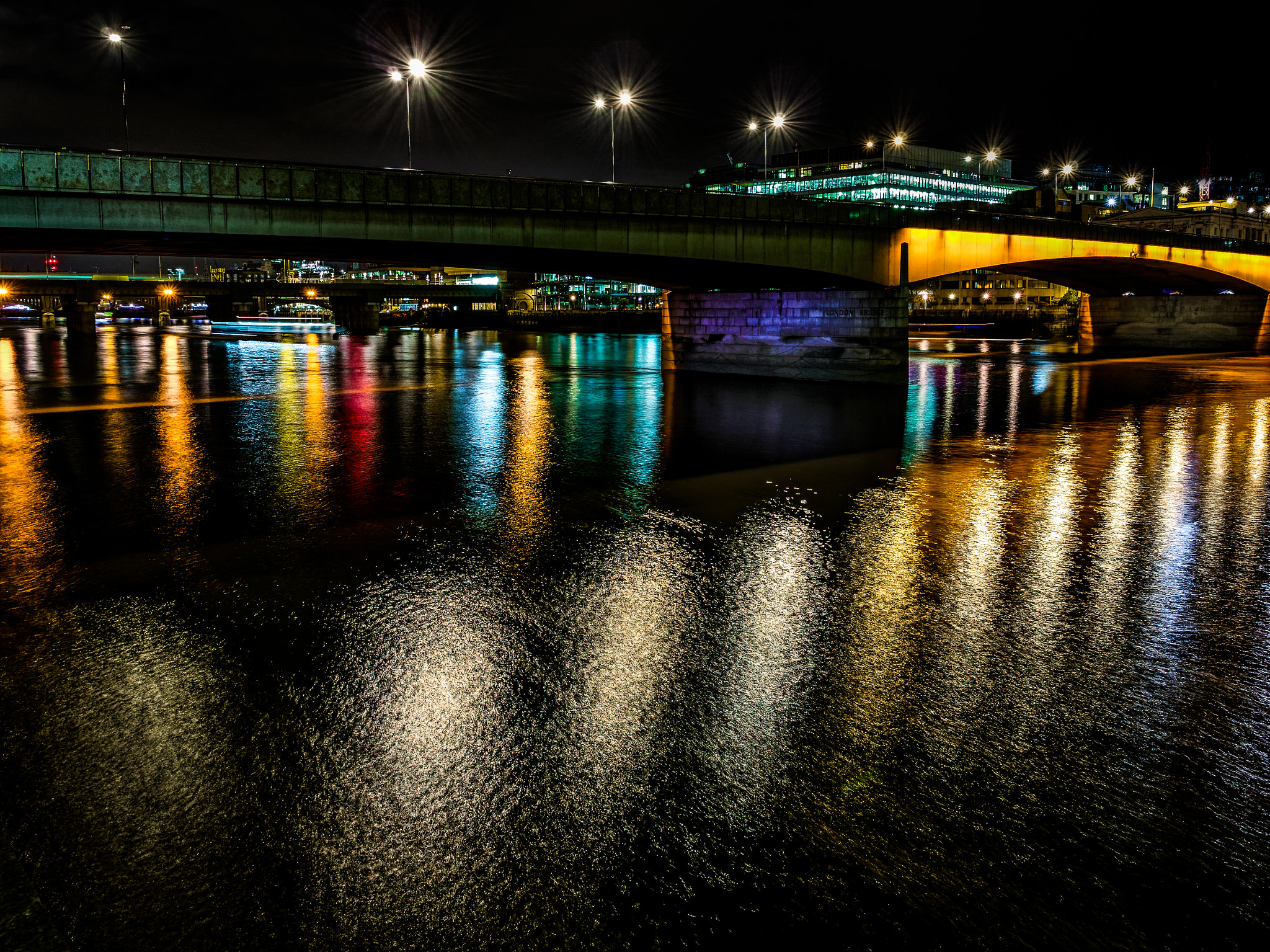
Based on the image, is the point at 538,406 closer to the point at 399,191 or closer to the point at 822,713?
the point at 399,191

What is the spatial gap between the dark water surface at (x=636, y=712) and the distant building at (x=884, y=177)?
461 ft

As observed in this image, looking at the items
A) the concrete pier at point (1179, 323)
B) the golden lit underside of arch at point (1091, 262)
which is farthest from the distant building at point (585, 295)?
the golden lit underside of arch at point (1091, 262)

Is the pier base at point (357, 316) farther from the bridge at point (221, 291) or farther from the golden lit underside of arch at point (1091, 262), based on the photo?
the golden lit underside of arch at point (1091, 262)

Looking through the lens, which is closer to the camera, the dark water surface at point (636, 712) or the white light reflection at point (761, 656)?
the dark water surface at point (636, 712)

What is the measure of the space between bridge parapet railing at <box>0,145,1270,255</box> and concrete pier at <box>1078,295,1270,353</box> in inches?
1328

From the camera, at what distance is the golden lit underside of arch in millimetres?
38938

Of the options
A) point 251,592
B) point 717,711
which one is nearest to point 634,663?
point 717,711

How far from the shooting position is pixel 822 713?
5277mm

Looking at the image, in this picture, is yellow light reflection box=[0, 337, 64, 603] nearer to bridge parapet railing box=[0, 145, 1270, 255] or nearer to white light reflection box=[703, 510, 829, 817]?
white light reflection box=[703, 510, 829, 817]

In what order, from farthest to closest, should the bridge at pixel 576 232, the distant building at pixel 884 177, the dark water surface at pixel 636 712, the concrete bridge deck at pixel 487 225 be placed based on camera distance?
the distant building at pixel 884 177, the bridge at pixel 576 232, the concrete bridge deck at pixel 487 225, the dark water surface at pixel 636 712

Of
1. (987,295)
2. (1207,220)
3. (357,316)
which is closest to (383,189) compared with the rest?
(357,316)

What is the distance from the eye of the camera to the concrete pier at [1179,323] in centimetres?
5909

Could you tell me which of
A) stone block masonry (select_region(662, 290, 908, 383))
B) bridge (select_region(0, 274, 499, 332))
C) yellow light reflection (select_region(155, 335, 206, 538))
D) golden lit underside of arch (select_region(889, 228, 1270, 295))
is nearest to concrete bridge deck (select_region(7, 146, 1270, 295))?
golden lit underside of arch (select_region(889, 228, 1270, 295))

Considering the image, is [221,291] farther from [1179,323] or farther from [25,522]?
[25,522]
